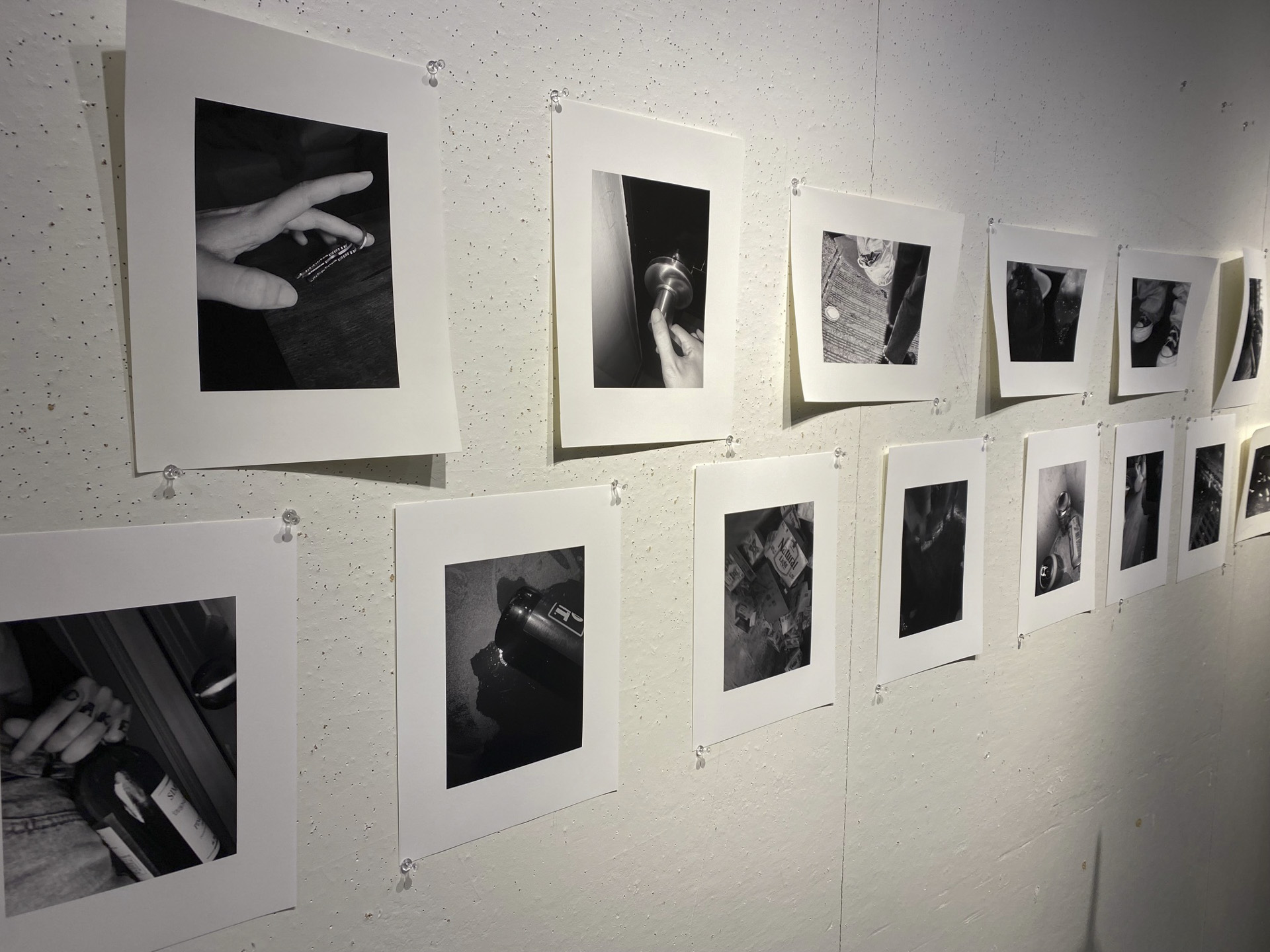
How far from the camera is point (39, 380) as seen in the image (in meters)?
0.59

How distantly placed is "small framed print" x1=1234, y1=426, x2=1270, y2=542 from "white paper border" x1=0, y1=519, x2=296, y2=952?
2.14 meters

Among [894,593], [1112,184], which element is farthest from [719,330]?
[1112,184]

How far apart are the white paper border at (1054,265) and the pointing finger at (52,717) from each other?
50.5 inches

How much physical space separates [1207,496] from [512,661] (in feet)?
5.78

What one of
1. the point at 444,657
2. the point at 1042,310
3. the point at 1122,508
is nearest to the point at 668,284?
the point at 444,657

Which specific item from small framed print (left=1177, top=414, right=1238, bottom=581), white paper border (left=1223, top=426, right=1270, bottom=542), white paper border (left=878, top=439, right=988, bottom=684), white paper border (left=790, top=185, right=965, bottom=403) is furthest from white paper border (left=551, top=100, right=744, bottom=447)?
white paper border (left=1223, top=426, right=1270, bottom=542)

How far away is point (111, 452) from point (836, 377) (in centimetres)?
83

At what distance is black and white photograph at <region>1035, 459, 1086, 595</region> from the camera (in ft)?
4.79

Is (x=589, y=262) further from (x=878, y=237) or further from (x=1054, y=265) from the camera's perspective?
(x=1054, y=265)

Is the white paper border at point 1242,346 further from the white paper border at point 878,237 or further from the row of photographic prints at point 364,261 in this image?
the row of photographic prints at point 364,261

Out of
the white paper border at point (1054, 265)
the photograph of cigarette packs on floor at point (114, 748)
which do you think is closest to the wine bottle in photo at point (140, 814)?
the photograph of cigarette packs on floor at point (114, 748)

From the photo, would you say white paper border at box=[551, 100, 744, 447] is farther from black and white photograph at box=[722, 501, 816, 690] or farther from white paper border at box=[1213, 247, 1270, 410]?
white paper border at box=[1213, 247, 1270, 410]

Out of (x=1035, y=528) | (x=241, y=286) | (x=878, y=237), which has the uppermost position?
(x=878, y=237)

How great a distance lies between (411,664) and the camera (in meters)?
0.78
